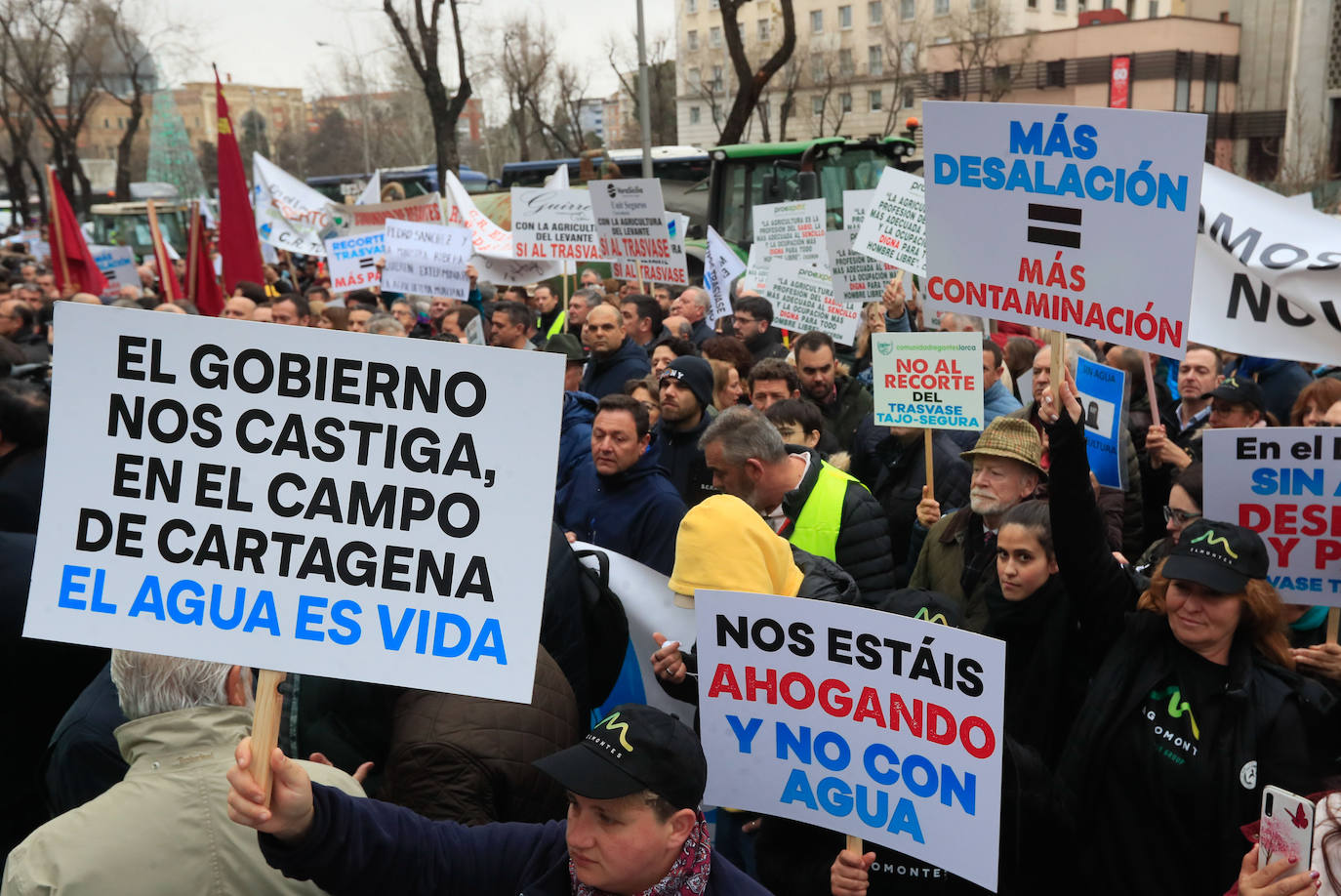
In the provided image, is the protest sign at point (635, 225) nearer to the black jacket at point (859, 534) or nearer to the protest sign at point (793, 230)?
the protest sign at point (793, 230)

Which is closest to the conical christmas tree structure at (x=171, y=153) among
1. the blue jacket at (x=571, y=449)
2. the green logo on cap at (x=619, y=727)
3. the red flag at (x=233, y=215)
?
the red flag at (x=233, y=215)

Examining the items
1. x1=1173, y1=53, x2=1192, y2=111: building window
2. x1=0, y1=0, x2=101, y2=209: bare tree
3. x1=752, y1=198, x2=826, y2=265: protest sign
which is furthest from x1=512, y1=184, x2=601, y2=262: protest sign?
x1=1173, y1=53, x2=1192, y2=111: building window

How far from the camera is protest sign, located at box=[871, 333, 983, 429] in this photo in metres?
5.76

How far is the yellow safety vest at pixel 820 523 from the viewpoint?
15.2 ft

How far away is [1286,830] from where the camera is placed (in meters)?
2.33

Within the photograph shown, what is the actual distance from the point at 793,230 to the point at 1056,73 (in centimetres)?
5055

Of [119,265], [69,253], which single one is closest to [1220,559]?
[69,253]

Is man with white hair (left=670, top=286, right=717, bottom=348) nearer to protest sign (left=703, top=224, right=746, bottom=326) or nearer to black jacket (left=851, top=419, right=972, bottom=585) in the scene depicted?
protest sign (left=703, top=224, right=746, bottom=326)

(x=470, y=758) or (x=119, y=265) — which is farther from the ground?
(x=119, y=265)

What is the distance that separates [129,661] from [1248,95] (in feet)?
191

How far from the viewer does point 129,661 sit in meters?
2.70

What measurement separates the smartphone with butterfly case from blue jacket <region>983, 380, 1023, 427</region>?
4271 millimetres

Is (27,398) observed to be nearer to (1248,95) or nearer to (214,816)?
(214,816)

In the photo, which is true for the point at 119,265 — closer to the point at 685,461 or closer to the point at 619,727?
the point at 685,461
